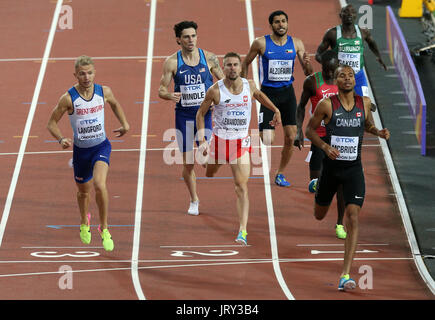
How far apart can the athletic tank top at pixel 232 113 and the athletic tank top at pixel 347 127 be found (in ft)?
4.77

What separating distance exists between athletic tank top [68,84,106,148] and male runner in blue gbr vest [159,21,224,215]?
4.13 ft

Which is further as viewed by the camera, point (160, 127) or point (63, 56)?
point (63, 56)

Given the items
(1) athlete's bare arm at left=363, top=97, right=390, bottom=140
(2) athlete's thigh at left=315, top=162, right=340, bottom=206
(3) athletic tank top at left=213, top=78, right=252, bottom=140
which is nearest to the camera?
(1) athlete's bare arm at left=363, top=97, right=390, bottom=140

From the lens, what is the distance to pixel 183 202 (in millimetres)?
13766

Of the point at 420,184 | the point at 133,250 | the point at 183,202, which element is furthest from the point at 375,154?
the point at 133,250

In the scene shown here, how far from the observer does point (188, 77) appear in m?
12.7

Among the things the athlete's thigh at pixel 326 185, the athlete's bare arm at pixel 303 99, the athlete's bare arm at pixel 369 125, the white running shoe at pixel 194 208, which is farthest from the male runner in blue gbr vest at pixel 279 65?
the athlete's bare arm at pixel 369 125

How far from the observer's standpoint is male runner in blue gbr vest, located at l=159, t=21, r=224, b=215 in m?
12.6

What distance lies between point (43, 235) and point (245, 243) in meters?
2.58

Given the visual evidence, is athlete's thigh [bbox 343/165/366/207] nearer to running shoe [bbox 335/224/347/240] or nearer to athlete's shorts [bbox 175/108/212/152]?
running shoe [bbox 335/224/347/240]

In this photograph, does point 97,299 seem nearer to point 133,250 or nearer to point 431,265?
point 133,250

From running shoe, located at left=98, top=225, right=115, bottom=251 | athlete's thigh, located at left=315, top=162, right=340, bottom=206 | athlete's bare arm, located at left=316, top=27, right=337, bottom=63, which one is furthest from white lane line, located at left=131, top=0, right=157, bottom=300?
athlete's bare arm, located at left=316, top=27, right=337, bottom=63

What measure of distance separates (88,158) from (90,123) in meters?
0.41

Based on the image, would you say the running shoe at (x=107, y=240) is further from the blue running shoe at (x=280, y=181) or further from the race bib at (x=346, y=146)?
the blue running shoe at (x=280, y=181)
